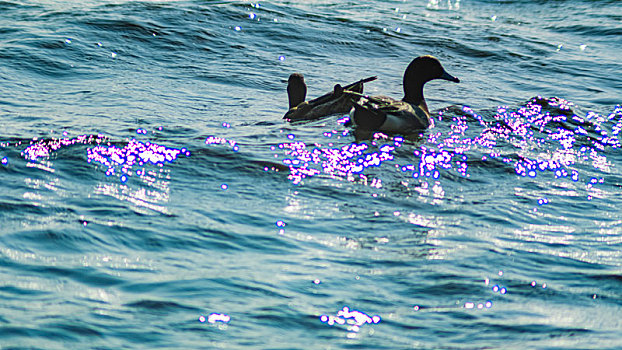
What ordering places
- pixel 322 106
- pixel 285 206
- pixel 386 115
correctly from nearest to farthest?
pixel 285 206 → pixel 386 115 → pixel 322 106

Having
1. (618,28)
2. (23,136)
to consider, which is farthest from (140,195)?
(618,28)

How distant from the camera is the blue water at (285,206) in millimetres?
5375

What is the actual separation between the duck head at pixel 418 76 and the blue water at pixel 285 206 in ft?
1.52

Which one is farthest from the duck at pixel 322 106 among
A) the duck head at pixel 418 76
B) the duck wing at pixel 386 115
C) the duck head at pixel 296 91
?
the duck head at pixel 418 76

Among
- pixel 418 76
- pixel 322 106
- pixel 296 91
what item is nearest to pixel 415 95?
pixel 418 76

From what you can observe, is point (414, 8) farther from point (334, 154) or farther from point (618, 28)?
point (334, 154)

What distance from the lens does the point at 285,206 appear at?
302 inches

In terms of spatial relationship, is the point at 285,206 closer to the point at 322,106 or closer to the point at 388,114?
the point at 388,114

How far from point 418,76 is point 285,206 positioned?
5.43m

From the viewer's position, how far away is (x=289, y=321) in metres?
5.36

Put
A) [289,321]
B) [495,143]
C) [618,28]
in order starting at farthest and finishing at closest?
[618,28]
[495,143]
[289,321]

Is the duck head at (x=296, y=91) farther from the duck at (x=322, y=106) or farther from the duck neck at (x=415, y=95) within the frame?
the duck neck at (x=415, y=95)

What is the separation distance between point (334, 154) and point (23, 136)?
11.6 ft

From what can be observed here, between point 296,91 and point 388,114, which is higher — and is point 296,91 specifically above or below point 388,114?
below
